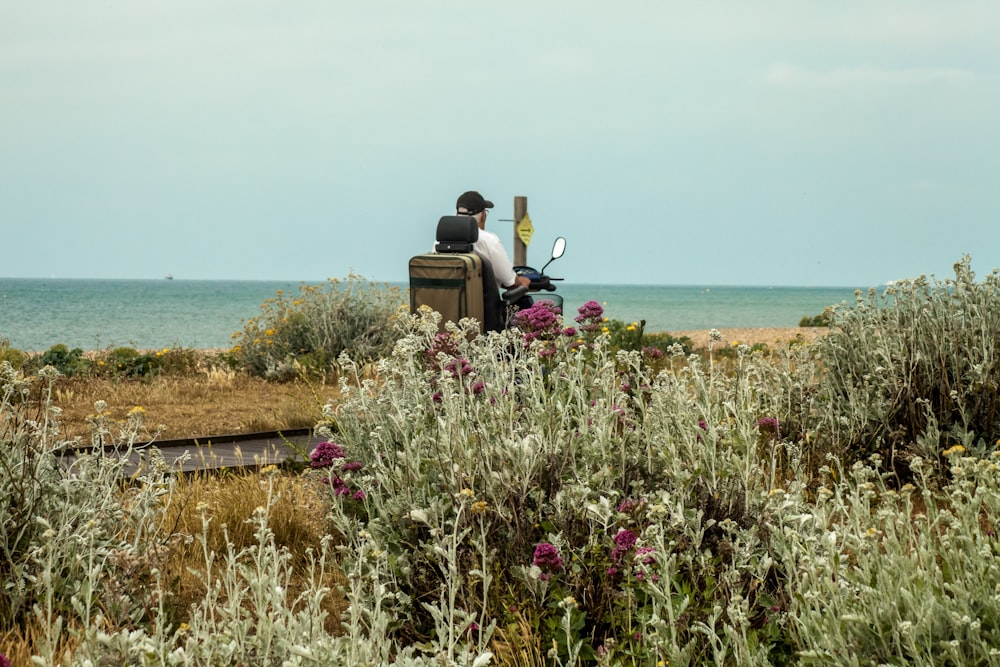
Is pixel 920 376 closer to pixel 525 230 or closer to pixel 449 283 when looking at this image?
pixel 449 283

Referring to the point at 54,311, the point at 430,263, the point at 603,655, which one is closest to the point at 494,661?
the point at 603,655

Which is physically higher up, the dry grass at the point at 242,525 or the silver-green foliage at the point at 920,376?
the silver-green foliage at the point at 920,376

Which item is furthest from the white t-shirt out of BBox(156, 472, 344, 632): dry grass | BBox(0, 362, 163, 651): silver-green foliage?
BBox(0, 362, 163, 651): silver-green foliage

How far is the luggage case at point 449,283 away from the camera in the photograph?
331 inches

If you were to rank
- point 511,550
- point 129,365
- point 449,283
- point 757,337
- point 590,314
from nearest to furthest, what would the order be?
point 511,550
point 590,314
point 449,283
point 129,365
point 757,337

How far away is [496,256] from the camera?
9258 millimetres

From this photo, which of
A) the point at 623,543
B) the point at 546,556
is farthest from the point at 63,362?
the point at 623,543

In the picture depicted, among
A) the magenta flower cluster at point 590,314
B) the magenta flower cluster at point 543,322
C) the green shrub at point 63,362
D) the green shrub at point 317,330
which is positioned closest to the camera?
the magenta flower cluster at point 543,322

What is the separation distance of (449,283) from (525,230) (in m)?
8.15

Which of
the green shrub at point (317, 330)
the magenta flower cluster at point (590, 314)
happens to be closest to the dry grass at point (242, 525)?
the magenta flower cluster at point (590, 314)

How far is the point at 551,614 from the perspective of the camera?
3615 millimetres

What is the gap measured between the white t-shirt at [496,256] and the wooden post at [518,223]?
7048 millimetres

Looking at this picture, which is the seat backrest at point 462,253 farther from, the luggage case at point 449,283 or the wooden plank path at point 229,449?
the wooden plank path at point 229,449

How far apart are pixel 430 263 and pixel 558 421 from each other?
4.57 metres
